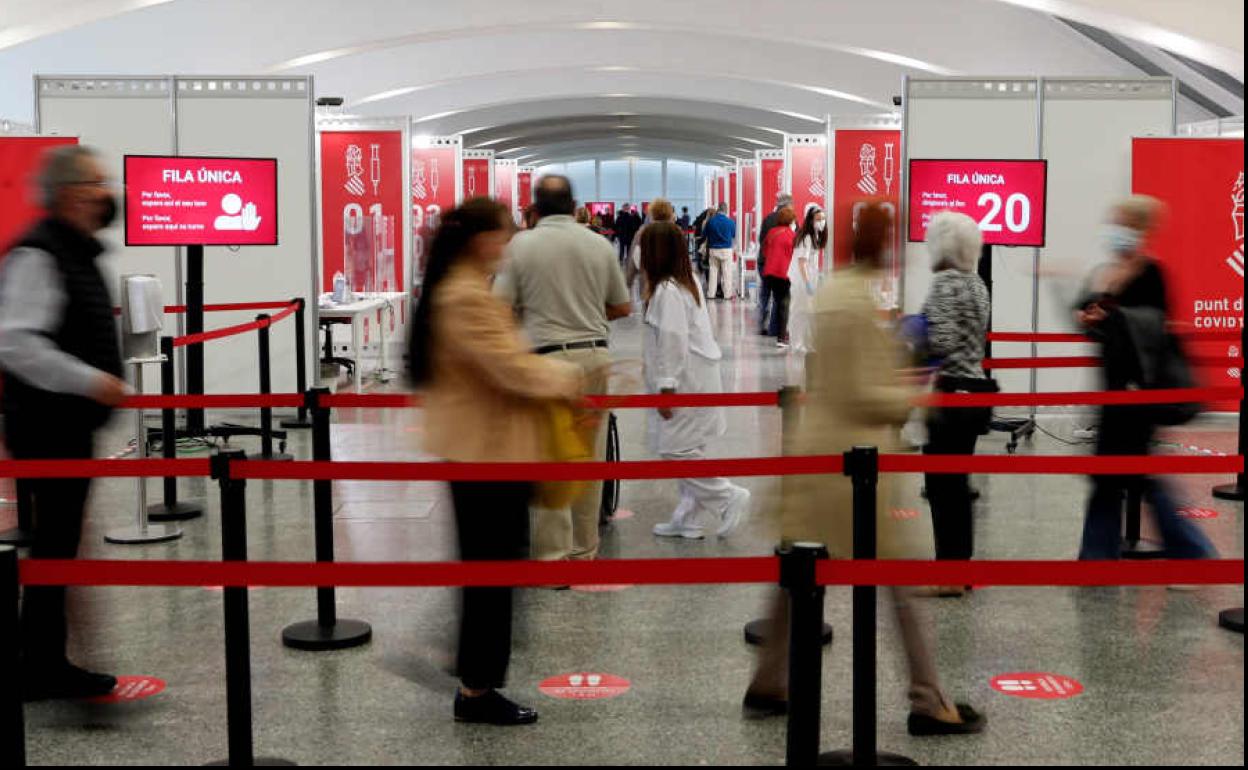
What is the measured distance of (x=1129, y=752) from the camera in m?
4.04

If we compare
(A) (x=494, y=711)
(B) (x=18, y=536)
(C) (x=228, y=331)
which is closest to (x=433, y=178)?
(C) (x=228, y=331)

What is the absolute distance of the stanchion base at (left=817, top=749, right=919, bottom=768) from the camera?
383 centimetres

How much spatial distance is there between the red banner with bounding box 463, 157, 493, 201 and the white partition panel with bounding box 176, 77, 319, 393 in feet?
44.7

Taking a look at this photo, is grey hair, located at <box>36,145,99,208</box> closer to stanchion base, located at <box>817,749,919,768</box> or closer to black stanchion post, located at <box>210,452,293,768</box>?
black stanchion post, located at <box>210,452,293,768</box>

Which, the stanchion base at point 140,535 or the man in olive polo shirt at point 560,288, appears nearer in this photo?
the man in olive polo shirt at point 560,288

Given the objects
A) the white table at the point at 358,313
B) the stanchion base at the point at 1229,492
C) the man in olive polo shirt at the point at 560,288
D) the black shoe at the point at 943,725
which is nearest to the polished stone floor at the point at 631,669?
the black shoe at the point at 943,725

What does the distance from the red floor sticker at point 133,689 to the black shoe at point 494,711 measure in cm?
108

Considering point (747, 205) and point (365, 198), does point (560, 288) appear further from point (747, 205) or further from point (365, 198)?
point (747, 205)

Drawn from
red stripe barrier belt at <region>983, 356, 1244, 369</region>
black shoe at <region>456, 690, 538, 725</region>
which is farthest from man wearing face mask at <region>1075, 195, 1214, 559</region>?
black shoe at <region>456, 690, 538, 725</region>

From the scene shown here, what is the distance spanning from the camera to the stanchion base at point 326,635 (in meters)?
5.03

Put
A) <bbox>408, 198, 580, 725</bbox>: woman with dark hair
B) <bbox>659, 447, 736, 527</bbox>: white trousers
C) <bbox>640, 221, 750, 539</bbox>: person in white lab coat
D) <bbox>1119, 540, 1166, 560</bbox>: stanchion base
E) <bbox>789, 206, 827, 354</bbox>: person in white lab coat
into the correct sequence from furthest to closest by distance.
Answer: <bbox>789, 206, 827, 354</bbox>: person in white lab coat < <bbox>659, 447, 736, 527</bbox>: white trousers < <bbox>640, 221, 750, 539</bbox>: person in white lab coat < <bbox>1119, 540, 1166, 560</bbox>: stanchion base < <bbox>408, 198, 580, 725</bbox>: woman with dark hair

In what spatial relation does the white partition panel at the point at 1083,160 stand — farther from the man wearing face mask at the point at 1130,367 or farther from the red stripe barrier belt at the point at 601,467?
the red stripe barrier belt at the point at 601,467

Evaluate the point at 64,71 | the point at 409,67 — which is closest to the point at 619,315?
the point at 64,71

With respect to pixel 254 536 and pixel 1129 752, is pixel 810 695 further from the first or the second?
pixel 254 536
